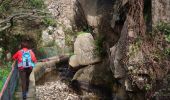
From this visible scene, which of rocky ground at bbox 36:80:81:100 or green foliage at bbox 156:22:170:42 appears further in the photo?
rocky ground at bbox 36:80:81:100

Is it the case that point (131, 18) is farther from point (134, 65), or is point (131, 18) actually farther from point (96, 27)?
point (96, 27)

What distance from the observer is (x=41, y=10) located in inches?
739

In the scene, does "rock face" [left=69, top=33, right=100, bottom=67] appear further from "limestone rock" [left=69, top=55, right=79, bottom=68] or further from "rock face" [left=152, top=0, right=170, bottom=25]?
"rock face" [left=152, top=0, right=170, bottom=25]

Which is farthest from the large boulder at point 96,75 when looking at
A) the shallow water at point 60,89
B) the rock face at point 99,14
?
the rock face at point 99,14

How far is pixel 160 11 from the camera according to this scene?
1199 centimetres

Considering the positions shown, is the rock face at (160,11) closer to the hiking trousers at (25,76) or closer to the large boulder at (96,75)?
the hiking trousers at (25,76)

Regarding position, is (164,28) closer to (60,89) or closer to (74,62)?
(74,62)

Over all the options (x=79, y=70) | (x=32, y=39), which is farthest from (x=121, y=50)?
(x=32, y=39)

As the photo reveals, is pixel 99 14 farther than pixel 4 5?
Yes

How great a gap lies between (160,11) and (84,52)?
749 cm

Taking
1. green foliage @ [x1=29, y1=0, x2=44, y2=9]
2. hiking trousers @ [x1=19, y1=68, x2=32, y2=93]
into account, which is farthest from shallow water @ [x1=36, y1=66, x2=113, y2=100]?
green foliage @ [x1=29, y1=0, x2=44, y2=9]

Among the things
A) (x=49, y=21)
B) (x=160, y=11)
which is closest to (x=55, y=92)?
(x=49, y=21)

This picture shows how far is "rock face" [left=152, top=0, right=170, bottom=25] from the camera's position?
11820 millimetres

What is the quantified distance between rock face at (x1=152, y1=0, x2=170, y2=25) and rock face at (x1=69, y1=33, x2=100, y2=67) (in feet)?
21.3
